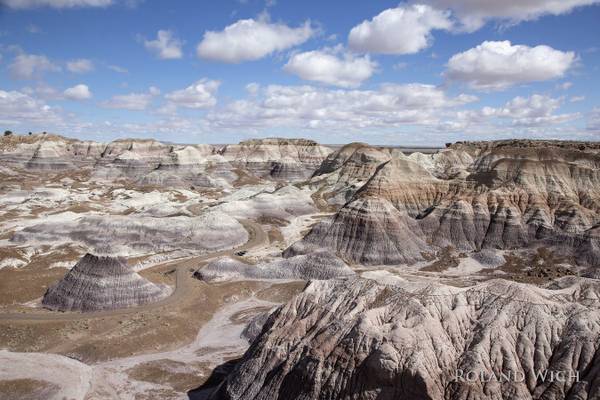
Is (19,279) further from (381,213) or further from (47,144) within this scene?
(47,144)

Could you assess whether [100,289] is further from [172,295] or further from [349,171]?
[349,171]

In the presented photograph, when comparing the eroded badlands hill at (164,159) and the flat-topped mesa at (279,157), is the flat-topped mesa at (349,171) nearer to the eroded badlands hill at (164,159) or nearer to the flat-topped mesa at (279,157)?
the flat-topped mesa at (279,157)

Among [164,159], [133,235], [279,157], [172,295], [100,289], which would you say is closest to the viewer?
[100,289]

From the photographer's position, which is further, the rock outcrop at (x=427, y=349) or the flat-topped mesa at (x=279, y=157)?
the flat-topped mesa at (x=279, y=157)

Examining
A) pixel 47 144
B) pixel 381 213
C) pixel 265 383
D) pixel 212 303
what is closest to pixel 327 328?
pixel 265 383

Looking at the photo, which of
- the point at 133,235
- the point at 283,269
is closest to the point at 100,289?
the point at 283,269

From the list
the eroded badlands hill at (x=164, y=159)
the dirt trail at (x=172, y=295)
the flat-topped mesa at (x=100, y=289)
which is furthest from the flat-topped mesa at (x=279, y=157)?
the flat-topped mesa at (x=100, y=289)
